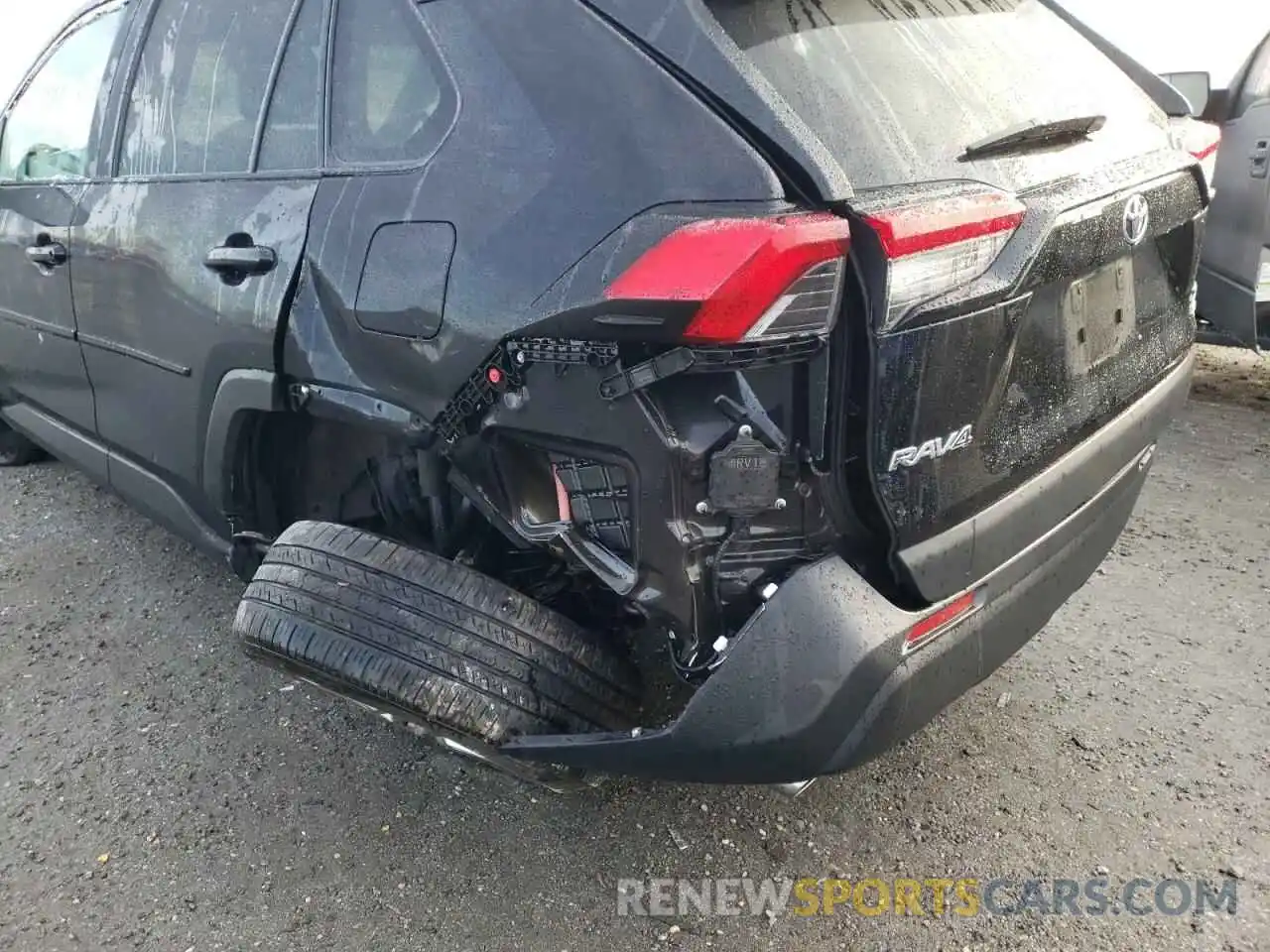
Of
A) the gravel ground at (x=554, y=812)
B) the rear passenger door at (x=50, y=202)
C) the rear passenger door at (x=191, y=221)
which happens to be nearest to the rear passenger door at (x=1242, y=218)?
the gravel ground at (x=554, y=812)

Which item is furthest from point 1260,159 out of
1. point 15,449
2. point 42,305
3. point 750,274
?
point 15,449

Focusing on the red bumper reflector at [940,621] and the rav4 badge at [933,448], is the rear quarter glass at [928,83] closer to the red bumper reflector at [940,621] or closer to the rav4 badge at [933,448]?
the rav4 badge at [933,448]

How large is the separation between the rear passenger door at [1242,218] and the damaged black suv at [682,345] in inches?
99.3

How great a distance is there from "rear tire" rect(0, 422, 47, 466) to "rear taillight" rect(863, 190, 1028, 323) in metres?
4.54

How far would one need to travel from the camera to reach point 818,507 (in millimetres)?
1799

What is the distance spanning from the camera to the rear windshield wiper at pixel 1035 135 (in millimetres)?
1931

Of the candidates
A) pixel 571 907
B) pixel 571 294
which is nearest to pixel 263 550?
pixel 571 907

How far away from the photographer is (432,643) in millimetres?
1957

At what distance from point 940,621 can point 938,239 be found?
2.28 ft

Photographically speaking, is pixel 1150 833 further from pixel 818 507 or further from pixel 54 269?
pixel 54 269

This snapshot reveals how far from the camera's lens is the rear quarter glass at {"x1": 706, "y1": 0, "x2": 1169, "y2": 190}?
1786mm

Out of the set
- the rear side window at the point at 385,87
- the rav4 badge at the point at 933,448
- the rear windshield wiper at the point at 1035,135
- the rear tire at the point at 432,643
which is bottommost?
the rear tire at the point at 432,643

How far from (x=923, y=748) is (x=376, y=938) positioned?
56.0 inches

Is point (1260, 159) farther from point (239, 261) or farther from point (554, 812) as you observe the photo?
point (239, 261)
